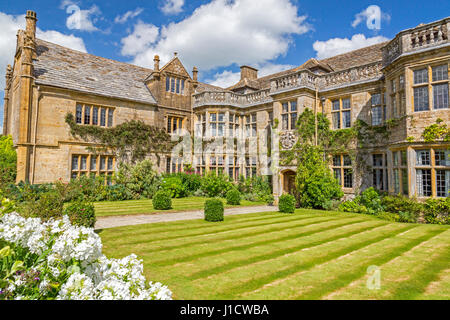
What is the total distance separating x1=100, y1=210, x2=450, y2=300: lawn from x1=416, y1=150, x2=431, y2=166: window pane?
315 cm

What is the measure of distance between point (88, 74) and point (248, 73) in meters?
15.1

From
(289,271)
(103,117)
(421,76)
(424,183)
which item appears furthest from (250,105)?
(289,271)

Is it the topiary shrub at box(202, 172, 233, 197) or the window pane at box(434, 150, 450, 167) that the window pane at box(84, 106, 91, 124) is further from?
the window pane at box(434, 150, 450, 167)

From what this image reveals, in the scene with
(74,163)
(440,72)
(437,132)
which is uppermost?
(440,72)

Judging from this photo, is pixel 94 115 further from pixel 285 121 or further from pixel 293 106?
pixel 293 106

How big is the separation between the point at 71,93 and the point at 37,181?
6540 millimetres

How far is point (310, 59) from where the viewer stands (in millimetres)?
21234

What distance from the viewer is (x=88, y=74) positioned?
21.8m

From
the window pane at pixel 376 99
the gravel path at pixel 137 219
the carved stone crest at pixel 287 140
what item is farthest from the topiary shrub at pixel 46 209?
the window pane at pixel 376 99

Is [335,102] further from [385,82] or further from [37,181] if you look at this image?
[37,181]

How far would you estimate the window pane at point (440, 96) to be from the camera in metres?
12.1

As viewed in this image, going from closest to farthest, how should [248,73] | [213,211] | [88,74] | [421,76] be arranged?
[213,211], [421,76], [88,74], [248,73]

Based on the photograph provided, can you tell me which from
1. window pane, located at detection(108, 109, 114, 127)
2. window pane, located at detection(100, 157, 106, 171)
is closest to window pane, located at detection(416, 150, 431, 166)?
window pane, located at detection(100, 157, 106, 171)

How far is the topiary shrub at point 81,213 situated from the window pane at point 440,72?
15.4 meters
